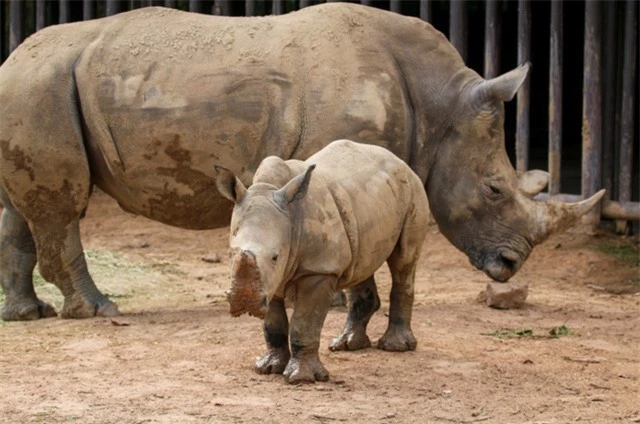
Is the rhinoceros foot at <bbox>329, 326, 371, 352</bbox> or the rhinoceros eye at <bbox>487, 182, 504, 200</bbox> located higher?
the rhinoceros eye at <bbox>487, 182, 504, 200</bbox>

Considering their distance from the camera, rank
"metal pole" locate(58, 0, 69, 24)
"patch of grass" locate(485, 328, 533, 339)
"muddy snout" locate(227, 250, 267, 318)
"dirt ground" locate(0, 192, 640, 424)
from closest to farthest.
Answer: "muddy snout" locate(227, 250, 267, 318), "dirt ground" locate(0, 192, 640, 424), "patch of grass" locate(485, 328, 533, 339), "metal pole" locate(58, 0, 69, 24)

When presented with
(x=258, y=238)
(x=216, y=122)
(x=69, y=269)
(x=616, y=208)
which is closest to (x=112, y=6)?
(x=69, y=269)

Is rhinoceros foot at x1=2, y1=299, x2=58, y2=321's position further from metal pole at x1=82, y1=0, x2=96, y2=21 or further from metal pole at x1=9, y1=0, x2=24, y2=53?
metal pole at x1=9, y1=0, x2=24, y2=53

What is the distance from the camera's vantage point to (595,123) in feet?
38.2

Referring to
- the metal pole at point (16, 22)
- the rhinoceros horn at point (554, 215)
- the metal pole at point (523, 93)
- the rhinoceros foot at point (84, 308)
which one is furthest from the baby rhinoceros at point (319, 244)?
the metal pole at point (16, 22)

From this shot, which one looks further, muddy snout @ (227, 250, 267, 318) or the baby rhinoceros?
the baby rhinoceros

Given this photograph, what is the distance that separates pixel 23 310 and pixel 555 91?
16.7 feet

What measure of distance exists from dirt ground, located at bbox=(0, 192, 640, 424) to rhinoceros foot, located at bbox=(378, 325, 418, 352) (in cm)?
6

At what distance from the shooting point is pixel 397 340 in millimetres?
7602

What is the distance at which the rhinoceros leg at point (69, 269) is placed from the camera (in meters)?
8.93

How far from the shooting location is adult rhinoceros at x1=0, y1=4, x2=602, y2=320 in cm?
870

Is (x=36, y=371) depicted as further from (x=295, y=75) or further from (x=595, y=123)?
(x=595, y=123)

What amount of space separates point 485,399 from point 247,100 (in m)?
2.97

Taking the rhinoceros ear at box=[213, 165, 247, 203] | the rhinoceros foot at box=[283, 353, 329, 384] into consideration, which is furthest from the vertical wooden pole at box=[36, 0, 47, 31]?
the rhinoceros foot at box=[283, 353, 329, 384]
